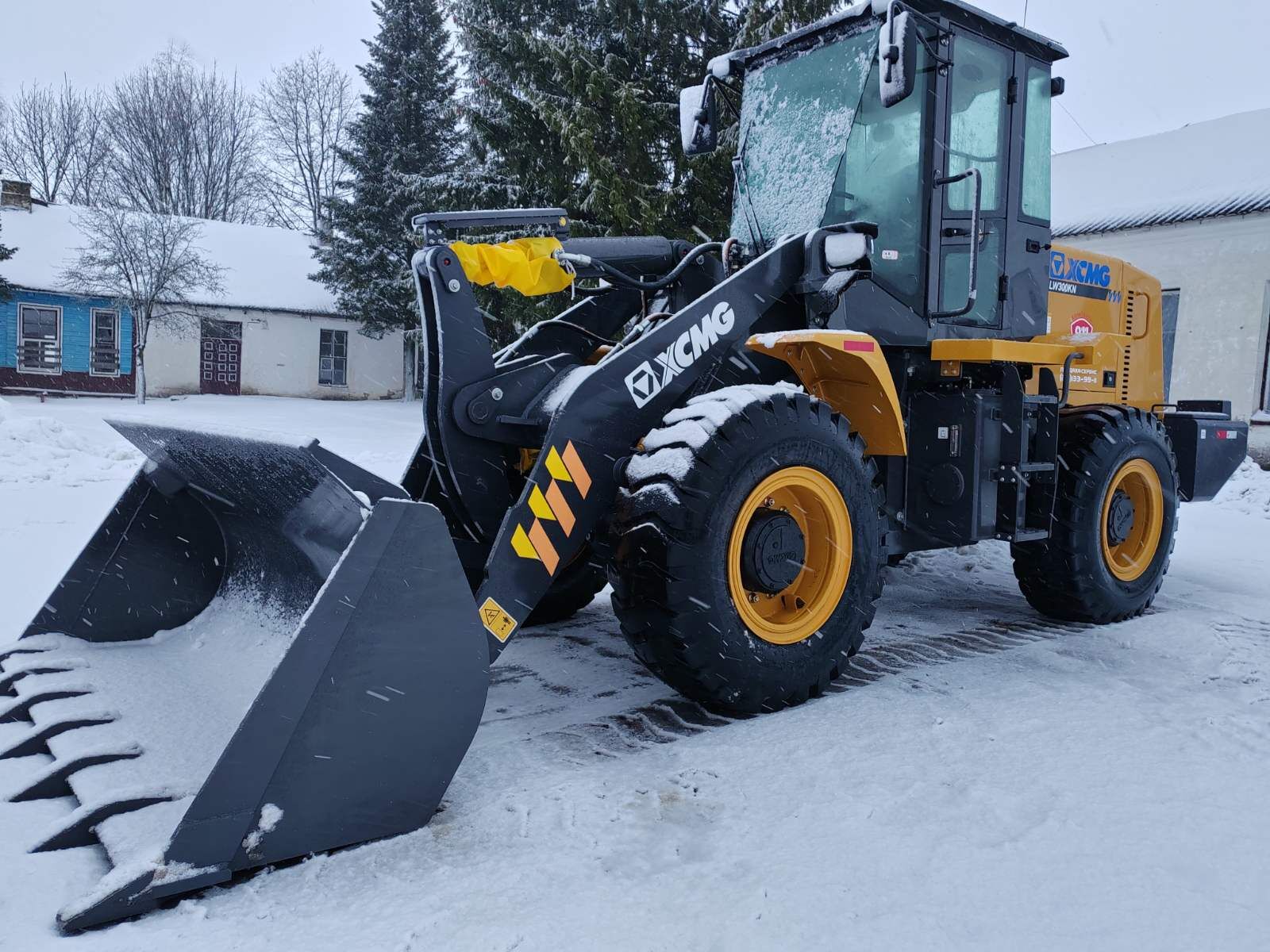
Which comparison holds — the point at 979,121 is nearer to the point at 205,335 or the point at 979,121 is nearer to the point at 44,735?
the point at 44,735

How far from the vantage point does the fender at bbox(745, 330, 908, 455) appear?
3848 millimetres

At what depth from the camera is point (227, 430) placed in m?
3.35

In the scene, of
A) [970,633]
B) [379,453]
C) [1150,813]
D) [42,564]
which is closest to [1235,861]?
[1150,813]

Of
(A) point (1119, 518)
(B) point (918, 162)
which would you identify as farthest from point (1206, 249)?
(B) point (918, 162)

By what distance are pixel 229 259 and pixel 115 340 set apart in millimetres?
4360

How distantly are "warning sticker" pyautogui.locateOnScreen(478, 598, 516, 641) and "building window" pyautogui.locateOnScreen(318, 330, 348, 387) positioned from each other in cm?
2603

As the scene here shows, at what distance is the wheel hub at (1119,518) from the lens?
5.41 m

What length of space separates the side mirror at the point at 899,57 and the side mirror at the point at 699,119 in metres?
1.44

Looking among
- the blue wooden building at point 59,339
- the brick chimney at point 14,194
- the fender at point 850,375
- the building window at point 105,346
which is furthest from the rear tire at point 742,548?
the brick chimney at point 14,194

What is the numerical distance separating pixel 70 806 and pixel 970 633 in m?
4.02

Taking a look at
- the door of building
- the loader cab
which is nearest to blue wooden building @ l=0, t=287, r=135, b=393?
the door of building

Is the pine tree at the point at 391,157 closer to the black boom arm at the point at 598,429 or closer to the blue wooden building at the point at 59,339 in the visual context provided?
the blue wooden building at the point at 59,339

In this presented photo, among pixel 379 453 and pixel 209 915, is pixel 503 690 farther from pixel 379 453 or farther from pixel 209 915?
pixel 379 453

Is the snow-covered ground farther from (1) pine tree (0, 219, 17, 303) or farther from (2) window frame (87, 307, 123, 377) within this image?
(2) window frame (87, 307, 123, 377)
